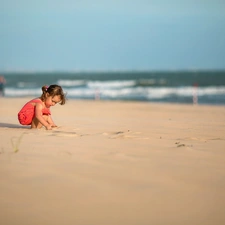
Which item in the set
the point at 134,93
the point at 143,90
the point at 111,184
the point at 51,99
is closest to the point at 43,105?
the point at 51,99

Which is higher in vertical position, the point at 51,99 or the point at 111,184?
the point at 51,99

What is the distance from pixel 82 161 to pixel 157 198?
3.91ft

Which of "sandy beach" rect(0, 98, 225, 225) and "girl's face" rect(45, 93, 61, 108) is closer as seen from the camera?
"sandy beach" rect(0, 98, 225, 225)

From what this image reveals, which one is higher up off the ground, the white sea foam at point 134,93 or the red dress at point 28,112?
the red dress at point 28,112

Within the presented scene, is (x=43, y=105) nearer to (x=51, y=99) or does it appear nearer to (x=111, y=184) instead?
(x=51, y=99)

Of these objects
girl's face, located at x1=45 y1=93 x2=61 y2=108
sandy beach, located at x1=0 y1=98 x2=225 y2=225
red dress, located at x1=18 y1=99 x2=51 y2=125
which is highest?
girl's face, located at x1=45 y1=93 x2=61 y2=108

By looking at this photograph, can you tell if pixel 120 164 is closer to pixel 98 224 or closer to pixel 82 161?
pixel 82 161

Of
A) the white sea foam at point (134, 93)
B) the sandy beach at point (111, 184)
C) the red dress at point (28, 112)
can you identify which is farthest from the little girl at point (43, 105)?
the white sea foam at point (134, 93)

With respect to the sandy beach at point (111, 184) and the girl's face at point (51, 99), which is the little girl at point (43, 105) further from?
the sandy beach at point (111, 184)

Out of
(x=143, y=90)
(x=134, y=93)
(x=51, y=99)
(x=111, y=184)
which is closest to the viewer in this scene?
(x=111, y=184)

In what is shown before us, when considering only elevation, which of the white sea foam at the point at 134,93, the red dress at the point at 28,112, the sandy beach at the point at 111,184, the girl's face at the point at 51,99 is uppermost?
the girl's face at the point at 51,99

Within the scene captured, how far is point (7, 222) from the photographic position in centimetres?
298

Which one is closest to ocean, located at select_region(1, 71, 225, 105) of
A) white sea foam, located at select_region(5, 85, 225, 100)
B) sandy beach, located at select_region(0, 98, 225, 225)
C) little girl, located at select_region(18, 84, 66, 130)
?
white sea foam, located at select_region(5, 85, 225, 100)

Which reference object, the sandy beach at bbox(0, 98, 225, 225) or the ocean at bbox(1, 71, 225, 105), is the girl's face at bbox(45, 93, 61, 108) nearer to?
the sandy beach at bbox(0, 98, 225, 225)
